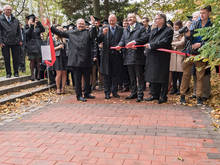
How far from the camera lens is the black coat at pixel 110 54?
26.7ft

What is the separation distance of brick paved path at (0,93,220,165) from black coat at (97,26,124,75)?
1593 millimetres

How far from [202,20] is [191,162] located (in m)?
4.08

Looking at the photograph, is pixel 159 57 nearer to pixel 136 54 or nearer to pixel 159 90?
pixel 136 54

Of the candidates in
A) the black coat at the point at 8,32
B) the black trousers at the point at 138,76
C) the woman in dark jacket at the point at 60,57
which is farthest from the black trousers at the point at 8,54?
the black trousers at the point at 138,76

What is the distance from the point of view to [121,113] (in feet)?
21.0

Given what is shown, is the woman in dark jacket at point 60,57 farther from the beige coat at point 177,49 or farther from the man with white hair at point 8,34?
the beige coat at point 177,49

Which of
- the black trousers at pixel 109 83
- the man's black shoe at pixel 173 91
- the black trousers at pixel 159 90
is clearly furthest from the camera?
the man's black shoe at pixel 173 91

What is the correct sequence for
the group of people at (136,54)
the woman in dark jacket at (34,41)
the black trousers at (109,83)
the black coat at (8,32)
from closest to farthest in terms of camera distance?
the group of people at (136,54)
the black trousers at (109,83)
the black coat at (8,32)
the woman in dark jacket at (34,41)

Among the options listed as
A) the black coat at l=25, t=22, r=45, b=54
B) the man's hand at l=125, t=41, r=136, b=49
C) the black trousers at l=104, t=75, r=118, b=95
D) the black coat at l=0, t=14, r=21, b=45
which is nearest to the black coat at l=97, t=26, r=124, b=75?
the black trousers at l=104, t=75, r=118, b=95

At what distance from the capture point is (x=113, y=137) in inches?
185

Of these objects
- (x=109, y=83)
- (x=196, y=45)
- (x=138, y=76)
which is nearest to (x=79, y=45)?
(x=109, y=83)

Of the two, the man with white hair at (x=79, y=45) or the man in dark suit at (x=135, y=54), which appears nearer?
the man in dark suit at (x=135, y=54)

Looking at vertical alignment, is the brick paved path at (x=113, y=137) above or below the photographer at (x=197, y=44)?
below

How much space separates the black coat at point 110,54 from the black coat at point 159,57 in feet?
3.91
